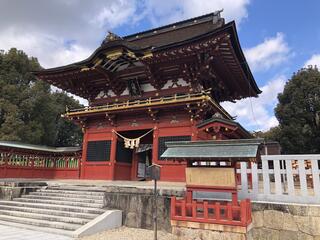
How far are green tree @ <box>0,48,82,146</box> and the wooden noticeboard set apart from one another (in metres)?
21.1

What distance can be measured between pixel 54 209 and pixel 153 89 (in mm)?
7837

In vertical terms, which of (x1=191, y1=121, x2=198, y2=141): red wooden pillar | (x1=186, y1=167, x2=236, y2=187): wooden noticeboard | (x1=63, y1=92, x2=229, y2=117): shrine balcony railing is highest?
(x1=63, y1=92, x2=229, y2=117): shrine balcony railing

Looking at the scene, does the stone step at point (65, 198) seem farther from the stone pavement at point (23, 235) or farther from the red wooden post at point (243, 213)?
the red wooden post at point (243, 213)

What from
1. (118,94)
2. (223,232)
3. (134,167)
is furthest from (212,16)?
(223,232)

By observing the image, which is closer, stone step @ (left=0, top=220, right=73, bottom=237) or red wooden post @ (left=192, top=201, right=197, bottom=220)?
red wooden post @ (left=192, top=201, right=197, bottom=220)

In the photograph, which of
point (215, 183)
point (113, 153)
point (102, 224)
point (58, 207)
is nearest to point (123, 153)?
point (113, 153)

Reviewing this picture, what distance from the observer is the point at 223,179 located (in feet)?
20.6

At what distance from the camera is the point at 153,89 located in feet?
46.9

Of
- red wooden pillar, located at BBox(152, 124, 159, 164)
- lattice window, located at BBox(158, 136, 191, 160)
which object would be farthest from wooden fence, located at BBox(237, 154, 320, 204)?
red wooden pillar, located at BBox(152, 124, 159, 164)

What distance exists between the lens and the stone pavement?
6.55 m

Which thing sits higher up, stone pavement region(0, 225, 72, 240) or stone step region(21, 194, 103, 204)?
stone step region(21, 194, 103, 204)

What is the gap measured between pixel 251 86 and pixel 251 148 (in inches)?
420

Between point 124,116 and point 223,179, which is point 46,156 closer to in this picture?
point 124,116

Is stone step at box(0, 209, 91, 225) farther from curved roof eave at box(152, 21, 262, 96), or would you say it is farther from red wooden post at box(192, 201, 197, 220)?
curved roof eave at box(152, 21, 262, 96)
